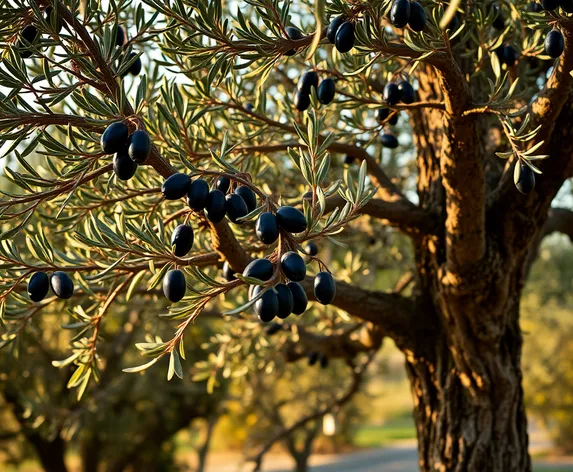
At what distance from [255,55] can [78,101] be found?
1.95 feet

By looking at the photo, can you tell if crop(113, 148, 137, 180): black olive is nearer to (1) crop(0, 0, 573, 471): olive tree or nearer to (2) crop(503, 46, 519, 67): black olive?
(1) crop(0, 0, 573, 471): olive tree

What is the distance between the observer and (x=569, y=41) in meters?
2.29

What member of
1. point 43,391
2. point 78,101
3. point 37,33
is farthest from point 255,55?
point 43,391

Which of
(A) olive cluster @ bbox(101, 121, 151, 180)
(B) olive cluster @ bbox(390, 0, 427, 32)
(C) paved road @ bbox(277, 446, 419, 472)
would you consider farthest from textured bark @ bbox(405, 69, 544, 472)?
(C) paved road @ bbox(277, 446, 419, 472)

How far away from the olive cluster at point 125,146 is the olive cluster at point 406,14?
2.73ft

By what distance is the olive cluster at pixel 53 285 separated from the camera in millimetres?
2016

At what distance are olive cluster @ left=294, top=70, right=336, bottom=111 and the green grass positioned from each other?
123 feet

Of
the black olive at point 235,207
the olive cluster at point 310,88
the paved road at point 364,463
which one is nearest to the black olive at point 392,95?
the olive cluster at point 310,88

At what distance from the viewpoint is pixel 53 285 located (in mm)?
2051

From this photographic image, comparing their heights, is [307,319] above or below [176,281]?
above

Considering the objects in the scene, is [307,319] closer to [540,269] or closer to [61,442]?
[61,442]

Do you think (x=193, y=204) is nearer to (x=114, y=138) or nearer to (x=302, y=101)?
(x=114, y=138)

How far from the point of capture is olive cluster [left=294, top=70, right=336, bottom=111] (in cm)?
256

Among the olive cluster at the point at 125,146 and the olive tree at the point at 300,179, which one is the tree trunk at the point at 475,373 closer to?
the olive tree at the point at 300,179
